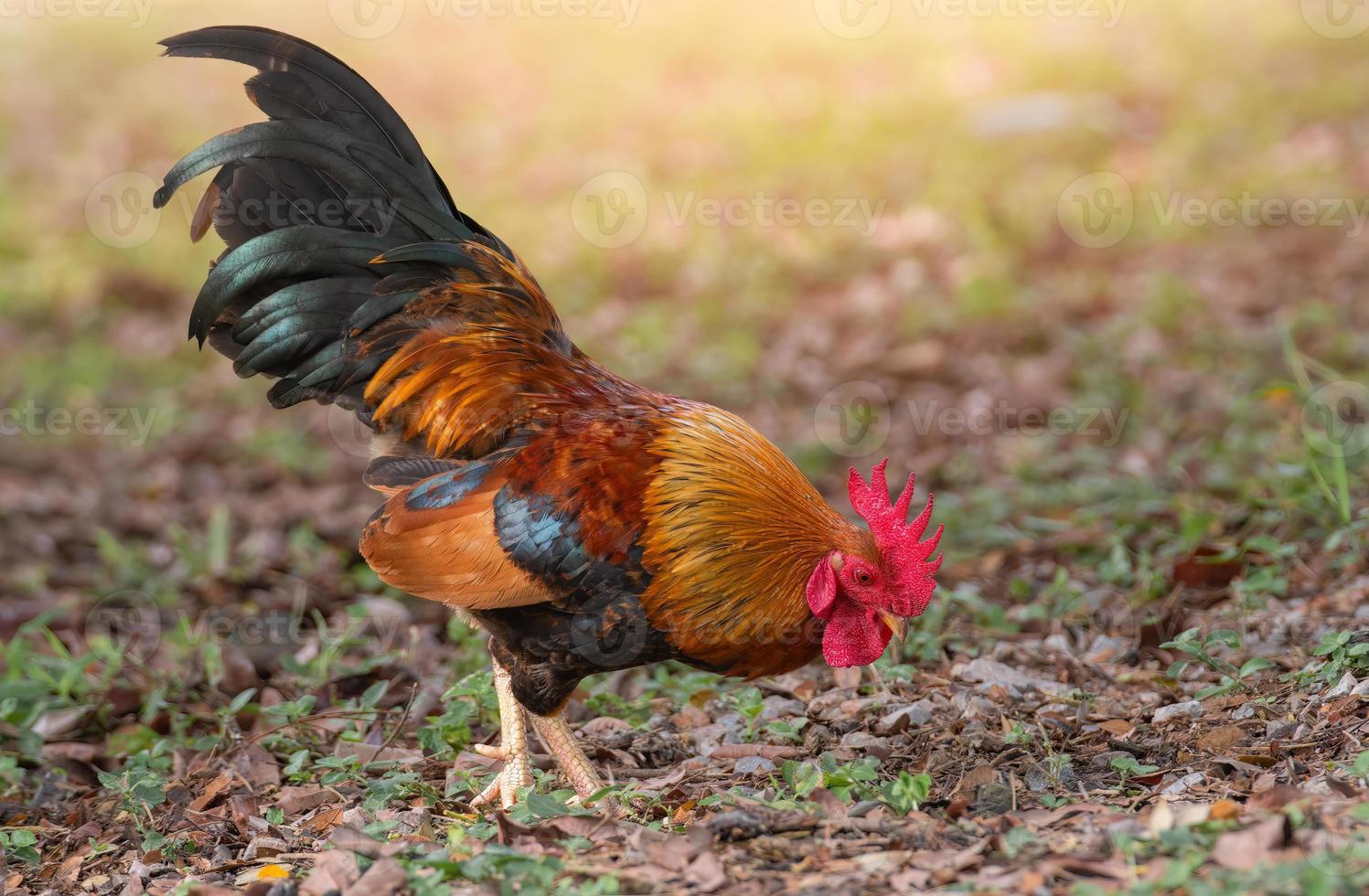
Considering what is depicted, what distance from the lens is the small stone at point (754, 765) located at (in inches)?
151

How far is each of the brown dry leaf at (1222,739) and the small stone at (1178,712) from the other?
8.8 inches

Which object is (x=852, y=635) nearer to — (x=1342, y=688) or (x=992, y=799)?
(x=992, y=799)

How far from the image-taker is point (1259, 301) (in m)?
9.28

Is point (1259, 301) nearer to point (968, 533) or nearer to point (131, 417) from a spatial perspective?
point (968, 533)

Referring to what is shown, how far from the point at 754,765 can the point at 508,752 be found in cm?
81

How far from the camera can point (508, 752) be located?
398cm

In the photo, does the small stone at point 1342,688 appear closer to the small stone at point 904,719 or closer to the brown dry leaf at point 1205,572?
the small stone at point 904,719

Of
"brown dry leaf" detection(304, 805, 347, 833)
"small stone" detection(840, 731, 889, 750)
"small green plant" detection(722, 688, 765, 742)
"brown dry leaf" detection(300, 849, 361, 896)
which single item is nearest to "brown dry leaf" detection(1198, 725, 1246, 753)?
"small stone" detection(840, 731, 889, 750)

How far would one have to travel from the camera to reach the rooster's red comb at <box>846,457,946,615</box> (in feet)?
11.9

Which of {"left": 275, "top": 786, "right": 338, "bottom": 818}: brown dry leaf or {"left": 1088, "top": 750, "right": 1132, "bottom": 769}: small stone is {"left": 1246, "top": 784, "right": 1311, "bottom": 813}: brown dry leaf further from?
{"left": 275, "top": 786, "right": 338, "bottom": 818}: brown dry leaf

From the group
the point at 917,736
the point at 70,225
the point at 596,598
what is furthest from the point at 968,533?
the point at 70,225

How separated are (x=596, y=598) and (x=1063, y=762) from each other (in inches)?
57.6

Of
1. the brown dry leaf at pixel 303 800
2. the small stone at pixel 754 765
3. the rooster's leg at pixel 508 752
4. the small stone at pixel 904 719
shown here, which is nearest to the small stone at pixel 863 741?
the small stone at pixel 904 719

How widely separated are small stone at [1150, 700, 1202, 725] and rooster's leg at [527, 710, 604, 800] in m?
1.86
